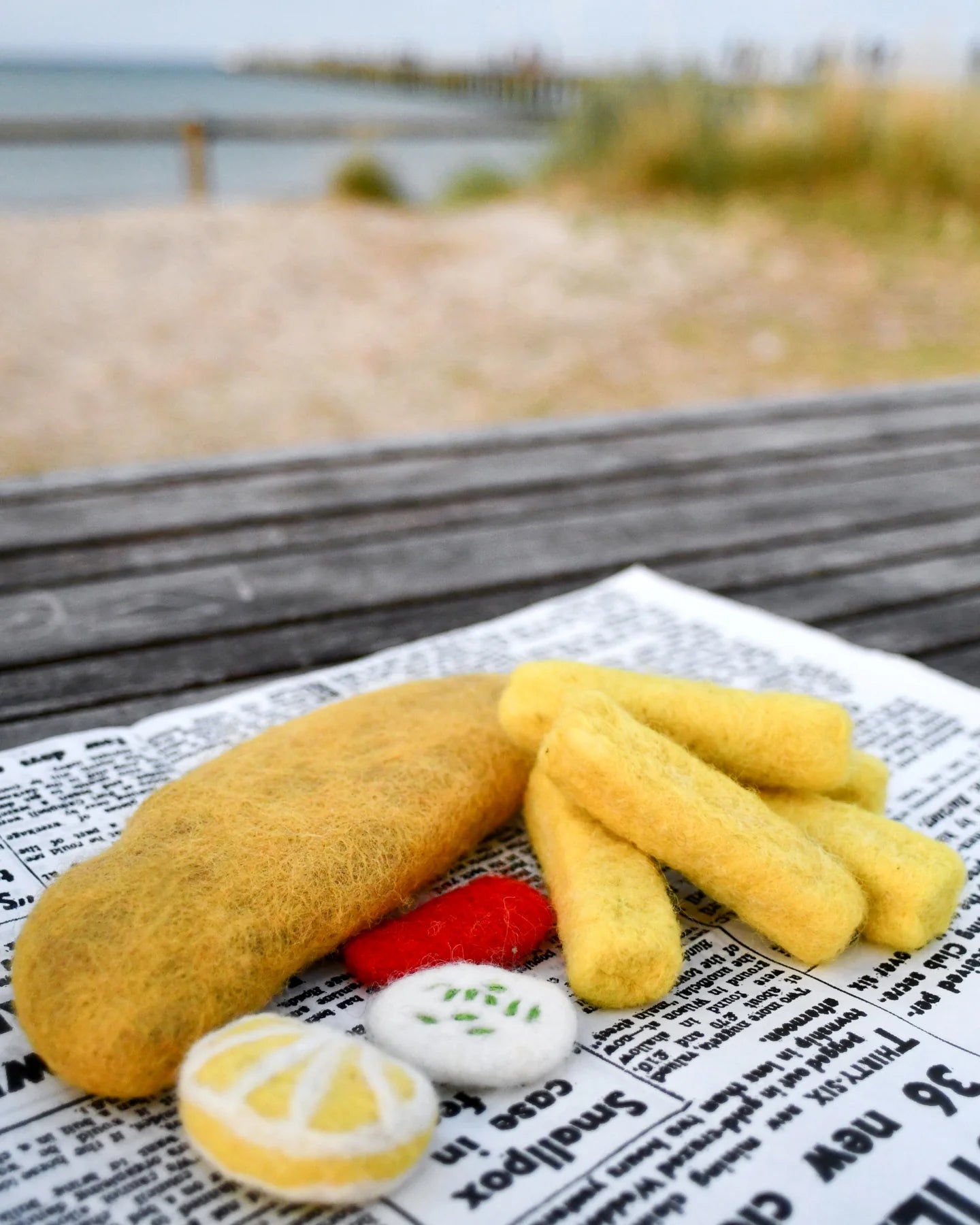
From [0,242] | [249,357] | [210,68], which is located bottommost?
[249,357]

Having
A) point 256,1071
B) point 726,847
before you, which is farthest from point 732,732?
point 256,1071

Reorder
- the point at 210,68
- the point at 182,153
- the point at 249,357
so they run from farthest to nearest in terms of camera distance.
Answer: the point at 210,68 < the point at 182,153 < the point at 249,357

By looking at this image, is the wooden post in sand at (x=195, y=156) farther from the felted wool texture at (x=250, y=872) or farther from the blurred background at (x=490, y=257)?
the felted wool texture at (x=250, y=872)

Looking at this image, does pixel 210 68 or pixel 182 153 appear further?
pixel 210 68

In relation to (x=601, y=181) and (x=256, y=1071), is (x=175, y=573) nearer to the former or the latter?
(x=256, y=1071)

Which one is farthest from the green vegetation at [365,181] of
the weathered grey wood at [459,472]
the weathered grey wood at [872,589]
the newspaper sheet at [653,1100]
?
the newspaper sheet at [653,1100]

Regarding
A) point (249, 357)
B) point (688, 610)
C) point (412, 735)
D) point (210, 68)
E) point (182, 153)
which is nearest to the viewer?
point (412, 735)
